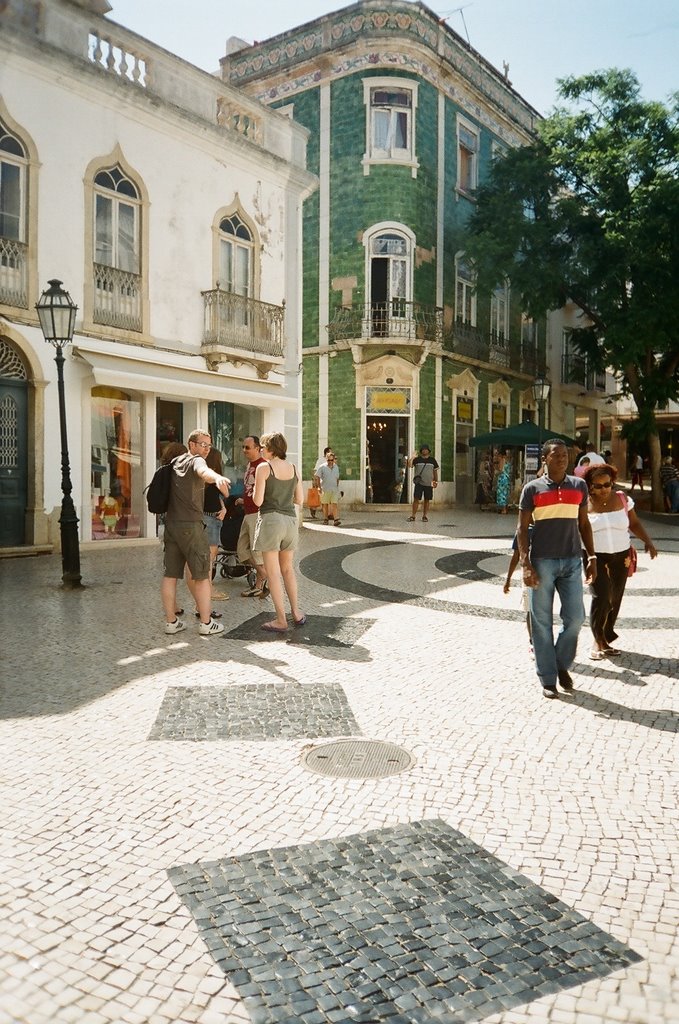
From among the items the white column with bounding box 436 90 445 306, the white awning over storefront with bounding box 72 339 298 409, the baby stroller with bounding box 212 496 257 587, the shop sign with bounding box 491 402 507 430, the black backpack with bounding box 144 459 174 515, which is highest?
the white column with bounding box 436 90 445 306

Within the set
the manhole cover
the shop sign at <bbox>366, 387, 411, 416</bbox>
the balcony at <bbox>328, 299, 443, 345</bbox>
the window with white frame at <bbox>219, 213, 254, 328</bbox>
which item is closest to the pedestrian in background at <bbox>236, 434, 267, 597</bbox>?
the manhole cover

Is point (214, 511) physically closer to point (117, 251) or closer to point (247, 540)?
point (247, 540)

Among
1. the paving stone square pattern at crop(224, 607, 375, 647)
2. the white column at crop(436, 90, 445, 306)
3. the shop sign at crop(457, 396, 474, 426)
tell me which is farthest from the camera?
the shop sign at crop(457, 396, 474, 426)

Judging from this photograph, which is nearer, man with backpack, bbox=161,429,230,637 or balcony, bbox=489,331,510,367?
man with backpack, bbox=161,429,230,637

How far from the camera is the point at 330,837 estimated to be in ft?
11.0

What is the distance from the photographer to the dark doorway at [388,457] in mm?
26250

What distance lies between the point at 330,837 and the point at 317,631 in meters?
4.17

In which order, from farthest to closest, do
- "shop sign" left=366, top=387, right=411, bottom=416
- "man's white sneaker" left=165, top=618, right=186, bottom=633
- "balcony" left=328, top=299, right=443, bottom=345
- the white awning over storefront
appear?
"shop sign" left=366, top=387, right=411, bottom=416, "balcony" left=328, top=299, right=443, bottom=345, the white awning over storefront, "man's white sneaker" left=165, top=618, right=186, bottom=633

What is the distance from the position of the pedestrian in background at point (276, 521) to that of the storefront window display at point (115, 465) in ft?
26.0

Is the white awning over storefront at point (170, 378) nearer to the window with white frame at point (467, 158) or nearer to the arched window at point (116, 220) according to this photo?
the arched window at point (116, 220)

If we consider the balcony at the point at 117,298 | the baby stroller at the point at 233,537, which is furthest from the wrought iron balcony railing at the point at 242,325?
the baby stroller at the point at 233,537

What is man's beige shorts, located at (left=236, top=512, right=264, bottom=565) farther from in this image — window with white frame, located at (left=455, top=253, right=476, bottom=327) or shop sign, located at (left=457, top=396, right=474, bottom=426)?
window with white frame, located at (left=455, top=253, right=476, bottom=327)

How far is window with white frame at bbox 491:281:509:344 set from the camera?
30866 millimetres

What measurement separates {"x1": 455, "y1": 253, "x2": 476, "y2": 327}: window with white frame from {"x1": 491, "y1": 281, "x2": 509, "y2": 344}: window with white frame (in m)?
1.57
